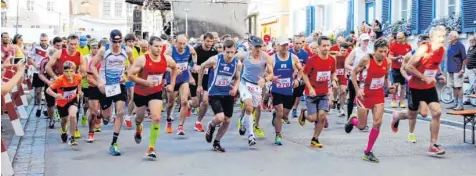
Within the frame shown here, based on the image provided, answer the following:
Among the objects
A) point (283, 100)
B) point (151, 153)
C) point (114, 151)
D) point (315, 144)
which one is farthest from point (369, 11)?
point (151, 153)

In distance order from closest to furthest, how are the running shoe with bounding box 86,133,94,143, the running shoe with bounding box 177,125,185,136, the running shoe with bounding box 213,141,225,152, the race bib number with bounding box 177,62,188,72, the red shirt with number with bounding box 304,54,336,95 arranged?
the running shoe with bounding box 213,141,225,152
the red shirt with number with bounding box 304,54,336,95
the running shoe with bounding box 86,133,94,143
the running shoe with bounding box 177,125,185,136
the race bib number with bounding box 177,62,188,72

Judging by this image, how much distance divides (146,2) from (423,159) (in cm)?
2909

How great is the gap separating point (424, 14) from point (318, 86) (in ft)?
41.3

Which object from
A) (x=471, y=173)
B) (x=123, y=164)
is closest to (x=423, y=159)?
(x=471, y=173)

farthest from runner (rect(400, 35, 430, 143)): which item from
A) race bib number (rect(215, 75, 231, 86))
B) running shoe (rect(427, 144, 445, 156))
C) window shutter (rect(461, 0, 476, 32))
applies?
window shutter (rect(461, 0, 476, 32))

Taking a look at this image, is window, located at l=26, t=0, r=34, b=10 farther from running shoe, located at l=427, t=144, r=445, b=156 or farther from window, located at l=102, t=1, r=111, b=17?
running shoe, located at l=427, t=144, r=445, b=156

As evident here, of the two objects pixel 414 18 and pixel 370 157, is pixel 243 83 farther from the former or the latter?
pixel 414 18

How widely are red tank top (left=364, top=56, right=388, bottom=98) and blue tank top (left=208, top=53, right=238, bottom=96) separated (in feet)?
6.35

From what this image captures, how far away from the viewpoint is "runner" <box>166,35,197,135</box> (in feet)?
41.5

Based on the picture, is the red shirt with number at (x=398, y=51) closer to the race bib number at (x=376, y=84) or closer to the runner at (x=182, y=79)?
the runner at (x=182, y=79)

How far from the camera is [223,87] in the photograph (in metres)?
10.5

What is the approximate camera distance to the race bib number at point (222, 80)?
1051 centimetres

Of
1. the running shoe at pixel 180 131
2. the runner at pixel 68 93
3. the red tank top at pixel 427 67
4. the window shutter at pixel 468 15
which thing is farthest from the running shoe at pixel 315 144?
the window shutter at pixel 468 15

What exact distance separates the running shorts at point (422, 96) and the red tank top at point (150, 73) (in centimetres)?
348
